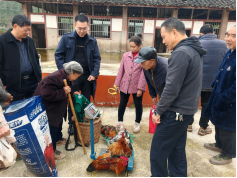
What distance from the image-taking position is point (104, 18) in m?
12.9

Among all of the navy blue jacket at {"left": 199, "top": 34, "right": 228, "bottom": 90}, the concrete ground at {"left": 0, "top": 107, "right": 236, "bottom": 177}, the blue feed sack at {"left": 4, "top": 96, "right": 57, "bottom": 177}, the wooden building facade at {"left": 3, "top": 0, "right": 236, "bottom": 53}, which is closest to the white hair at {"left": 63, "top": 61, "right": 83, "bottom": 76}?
the blue feed sack at {"left": 4, "top": 96, "right": 57, "bottom": 177}

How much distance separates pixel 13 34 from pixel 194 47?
260 centimetres

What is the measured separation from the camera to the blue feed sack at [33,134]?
1.73 meters

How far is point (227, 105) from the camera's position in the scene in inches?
78.0

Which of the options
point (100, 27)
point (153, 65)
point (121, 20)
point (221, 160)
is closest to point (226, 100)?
point (153, 65)

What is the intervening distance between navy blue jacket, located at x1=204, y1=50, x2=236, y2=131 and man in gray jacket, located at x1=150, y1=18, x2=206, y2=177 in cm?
48

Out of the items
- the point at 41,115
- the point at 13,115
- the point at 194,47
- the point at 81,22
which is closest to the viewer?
the point at 194,47

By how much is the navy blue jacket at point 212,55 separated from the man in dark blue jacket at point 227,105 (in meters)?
0.62

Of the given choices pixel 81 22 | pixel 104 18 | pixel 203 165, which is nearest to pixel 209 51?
pixel 203 165

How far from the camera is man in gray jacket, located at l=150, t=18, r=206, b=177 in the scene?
151 centimetres

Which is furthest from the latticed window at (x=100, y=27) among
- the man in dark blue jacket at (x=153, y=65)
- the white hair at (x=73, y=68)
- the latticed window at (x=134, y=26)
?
the man in dark blue jacket at (x=153, y=65)

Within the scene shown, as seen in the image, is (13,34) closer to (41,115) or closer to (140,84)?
(41,115)

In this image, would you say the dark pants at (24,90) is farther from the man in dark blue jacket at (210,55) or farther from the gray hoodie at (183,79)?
the man in dark blue jacket at (210,55)

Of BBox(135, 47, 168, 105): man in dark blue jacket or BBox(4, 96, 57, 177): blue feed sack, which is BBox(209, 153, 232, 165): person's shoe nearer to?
BBox(135, 47, 168, 105): man in dark blue jacket
